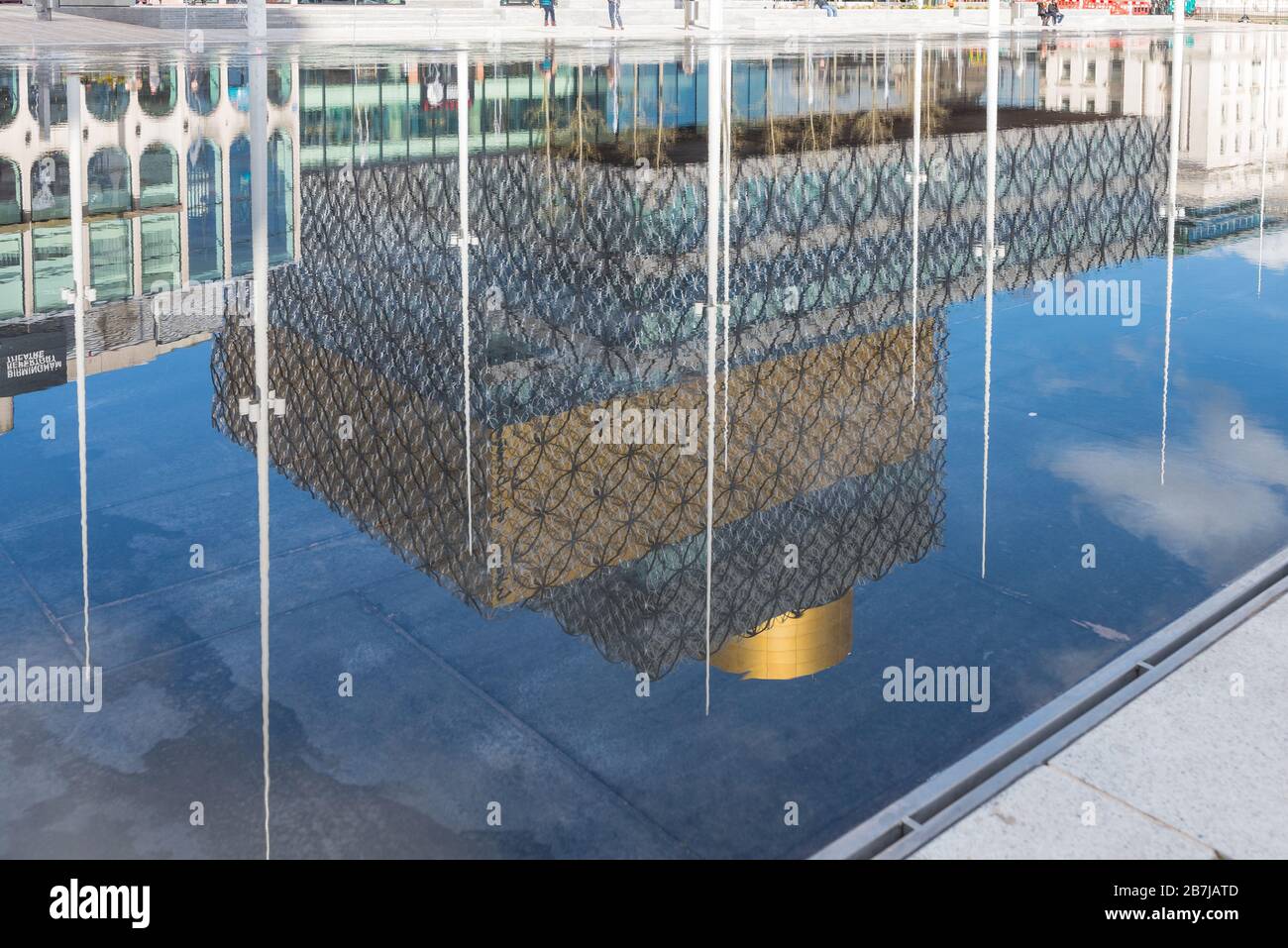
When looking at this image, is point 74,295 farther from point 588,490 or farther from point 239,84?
point 239,84

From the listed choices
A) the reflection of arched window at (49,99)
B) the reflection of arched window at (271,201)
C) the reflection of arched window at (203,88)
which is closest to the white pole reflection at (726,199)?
the reflection of arched window at (271,201)

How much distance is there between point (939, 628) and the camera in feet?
22.6

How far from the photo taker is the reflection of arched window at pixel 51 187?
18844 mm

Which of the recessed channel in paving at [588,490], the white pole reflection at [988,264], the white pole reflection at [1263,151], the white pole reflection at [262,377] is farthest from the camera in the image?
the white pole reflection at [1263,151]

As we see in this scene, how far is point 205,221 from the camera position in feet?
59.7

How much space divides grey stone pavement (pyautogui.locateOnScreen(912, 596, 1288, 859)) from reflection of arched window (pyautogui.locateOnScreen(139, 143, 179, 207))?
15462 mm

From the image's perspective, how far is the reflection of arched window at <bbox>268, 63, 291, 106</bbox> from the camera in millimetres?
32537

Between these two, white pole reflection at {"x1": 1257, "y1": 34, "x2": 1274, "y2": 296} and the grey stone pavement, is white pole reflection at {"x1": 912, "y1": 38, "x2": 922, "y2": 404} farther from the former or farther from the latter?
the grey stone pavement

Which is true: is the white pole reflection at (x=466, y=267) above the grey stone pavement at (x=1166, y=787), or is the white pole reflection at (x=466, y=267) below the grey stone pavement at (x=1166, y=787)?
above

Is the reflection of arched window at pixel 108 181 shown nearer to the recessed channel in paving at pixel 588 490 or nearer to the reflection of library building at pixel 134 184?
the reflection of library building at pixel 134 184

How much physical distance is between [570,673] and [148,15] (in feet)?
196

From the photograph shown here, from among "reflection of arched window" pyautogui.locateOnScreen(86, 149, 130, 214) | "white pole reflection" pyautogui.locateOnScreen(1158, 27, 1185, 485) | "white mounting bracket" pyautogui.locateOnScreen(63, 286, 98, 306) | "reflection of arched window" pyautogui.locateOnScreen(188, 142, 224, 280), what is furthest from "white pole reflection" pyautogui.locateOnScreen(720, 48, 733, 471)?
"reflection of arched window" pyautogui.locateOnScreen(86, 149, 130, 214)

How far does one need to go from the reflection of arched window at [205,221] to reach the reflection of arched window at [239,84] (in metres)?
8.44
